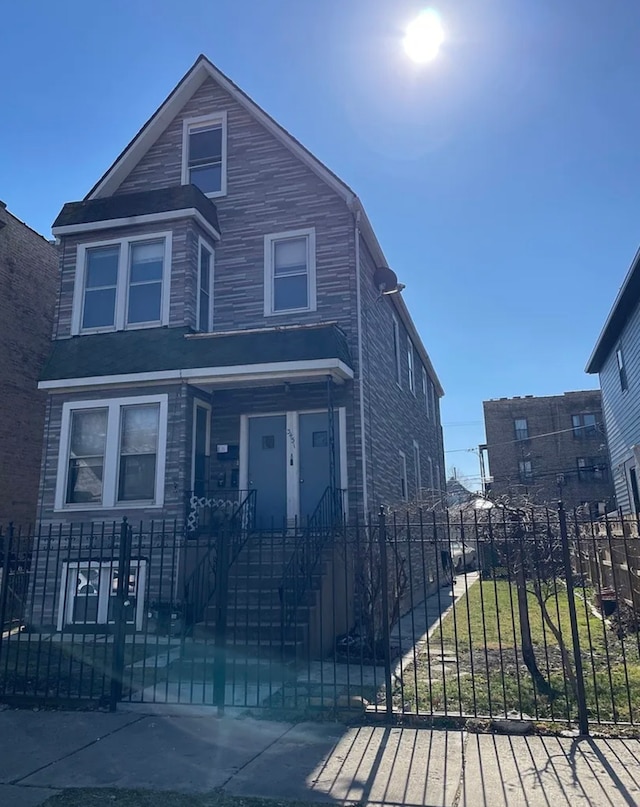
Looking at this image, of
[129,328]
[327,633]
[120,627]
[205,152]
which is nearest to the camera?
[120,627]

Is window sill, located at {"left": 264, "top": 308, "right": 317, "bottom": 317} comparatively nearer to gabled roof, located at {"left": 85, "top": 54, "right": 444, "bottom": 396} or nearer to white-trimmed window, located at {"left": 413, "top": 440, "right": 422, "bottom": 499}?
gabled roof, located at {"left": 85, "top": 54, "right": 444, "bottom": 396}

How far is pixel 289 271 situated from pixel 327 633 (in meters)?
7.32

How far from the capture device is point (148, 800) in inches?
175

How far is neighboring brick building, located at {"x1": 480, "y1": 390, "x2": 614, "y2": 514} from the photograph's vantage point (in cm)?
4059

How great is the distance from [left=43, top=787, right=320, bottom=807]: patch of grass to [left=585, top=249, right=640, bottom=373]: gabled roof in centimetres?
1372

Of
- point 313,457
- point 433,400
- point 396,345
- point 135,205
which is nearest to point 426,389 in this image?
point 433,400

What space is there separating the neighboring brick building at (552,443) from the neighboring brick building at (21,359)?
100 ft

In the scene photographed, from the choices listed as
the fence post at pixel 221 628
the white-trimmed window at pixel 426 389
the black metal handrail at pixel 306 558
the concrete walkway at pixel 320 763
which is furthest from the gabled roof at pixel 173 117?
the concrete walkway at pixel 320 763

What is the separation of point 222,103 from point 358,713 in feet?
43.3

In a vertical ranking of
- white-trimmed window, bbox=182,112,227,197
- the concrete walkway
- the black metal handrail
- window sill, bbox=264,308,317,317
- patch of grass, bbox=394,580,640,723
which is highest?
white-trimmed window, bbox=182,112,227,197

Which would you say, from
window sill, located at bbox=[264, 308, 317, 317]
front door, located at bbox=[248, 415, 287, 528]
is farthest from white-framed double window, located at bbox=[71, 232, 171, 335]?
front door, located at bbox=[248, 415, 287, 528]

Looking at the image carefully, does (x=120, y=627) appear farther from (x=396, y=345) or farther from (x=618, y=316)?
(x=618, y=316)

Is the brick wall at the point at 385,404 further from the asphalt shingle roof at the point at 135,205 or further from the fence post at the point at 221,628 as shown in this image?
the fence post at the point at 221,628

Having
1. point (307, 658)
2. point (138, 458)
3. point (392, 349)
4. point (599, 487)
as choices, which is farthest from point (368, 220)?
point (599, 487)
